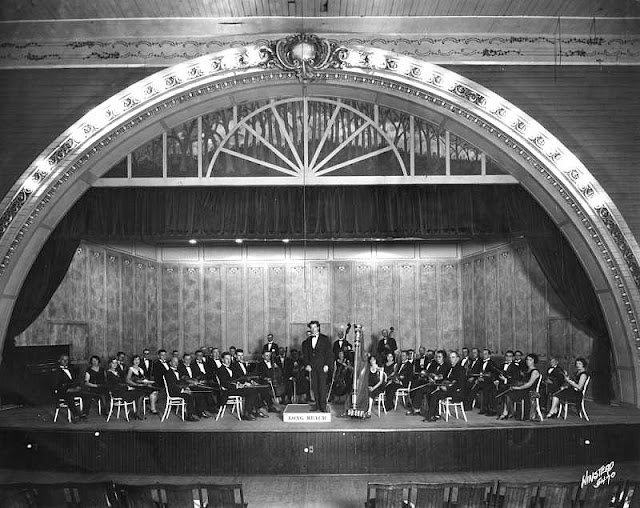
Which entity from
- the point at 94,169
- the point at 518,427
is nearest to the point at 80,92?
the point at 94,169

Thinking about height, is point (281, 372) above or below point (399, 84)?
below

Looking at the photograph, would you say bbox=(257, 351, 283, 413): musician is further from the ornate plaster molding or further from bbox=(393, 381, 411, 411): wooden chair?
the ornate plaster molding

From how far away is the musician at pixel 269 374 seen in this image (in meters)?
12.6

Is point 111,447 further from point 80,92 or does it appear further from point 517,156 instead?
point 517,156

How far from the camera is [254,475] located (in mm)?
9977

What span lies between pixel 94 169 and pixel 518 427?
7609 mm

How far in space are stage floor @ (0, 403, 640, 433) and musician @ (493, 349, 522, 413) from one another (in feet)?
1.97

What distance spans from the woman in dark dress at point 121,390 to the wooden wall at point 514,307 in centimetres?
798

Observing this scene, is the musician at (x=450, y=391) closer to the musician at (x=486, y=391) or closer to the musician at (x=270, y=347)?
the musician at (x=486, y=391)

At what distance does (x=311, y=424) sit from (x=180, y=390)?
8.33ft

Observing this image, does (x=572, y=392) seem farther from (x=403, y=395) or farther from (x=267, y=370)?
(x=267, y=370)

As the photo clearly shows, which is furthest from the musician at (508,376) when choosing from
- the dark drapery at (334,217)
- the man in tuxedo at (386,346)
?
the man in tuxedo at (386,346)

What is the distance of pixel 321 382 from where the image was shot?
449 inches
